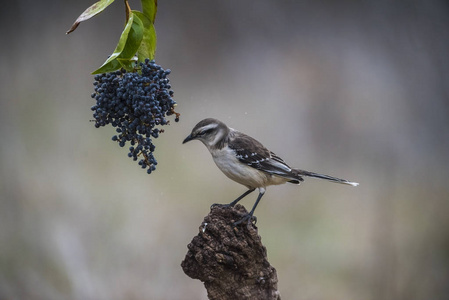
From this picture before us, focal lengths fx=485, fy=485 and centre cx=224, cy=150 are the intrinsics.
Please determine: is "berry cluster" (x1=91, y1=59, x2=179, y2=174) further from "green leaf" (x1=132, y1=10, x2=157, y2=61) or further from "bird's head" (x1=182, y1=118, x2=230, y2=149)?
"bird's head" (x1=182, y1=118, x2=230, y2=149)

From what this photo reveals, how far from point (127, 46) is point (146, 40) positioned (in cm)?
8

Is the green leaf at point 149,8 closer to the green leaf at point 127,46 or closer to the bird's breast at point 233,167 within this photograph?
the green leaf at point 127,46

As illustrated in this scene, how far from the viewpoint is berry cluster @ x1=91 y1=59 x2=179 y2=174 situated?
115 cm

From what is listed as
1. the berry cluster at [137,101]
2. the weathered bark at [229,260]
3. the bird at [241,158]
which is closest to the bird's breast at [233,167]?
the bird at [241,158]

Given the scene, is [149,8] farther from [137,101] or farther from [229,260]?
[229,260]

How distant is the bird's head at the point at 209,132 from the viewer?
1.49 m

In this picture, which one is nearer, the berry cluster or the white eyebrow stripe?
the berry cluster

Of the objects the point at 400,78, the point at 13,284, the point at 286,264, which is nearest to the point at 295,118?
the point at 400,78

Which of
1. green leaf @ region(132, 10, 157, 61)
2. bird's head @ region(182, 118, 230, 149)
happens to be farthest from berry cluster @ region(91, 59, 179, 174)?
bird's head @ region(182, 118, 230, 149)

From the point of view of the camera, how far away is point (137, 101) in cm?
114

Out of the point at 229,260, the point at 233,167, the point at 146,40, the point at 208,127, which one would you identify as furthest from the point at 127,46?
the point at 229,260

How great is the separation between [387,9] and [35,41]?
153cm

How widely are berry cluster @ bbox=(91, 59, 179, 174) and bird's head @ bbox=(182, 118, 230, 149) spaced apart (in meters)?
0.25

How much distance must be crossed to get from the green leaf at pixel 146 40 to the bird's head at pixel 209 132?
311 millimetres
